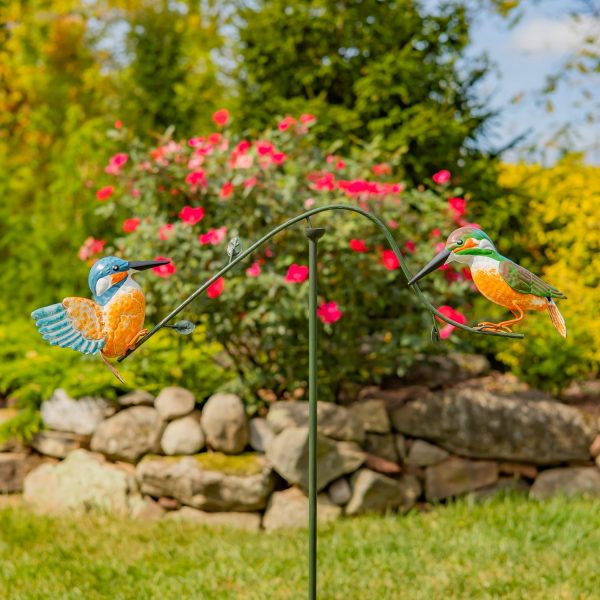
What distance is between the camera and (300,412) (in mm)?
4320

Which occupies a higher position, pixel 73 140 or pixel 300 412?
pixel 73 140

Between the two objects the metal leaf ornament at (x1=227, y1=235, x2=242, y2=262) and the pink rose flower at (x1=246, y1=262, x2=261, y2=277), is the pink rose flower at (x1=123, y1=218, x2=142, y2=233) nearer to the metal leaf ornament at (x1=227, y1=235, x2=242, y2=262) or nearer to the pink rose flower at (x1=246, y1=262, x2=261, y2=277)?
the pink rose flower at (x1=246, y1=262, x2=261, y2=277)

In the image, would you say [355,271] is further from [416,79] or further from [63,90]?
[63,90]

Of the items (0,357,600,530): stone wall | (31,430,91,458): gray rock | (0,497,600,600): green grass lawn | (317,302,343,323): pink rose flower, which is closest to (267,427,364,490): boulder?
(0,357,600,530): stone wall

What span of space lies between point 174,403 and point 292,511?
2.86 feet

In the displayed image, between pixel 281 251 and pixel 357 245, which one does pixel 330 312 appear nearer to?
pixel 357 245

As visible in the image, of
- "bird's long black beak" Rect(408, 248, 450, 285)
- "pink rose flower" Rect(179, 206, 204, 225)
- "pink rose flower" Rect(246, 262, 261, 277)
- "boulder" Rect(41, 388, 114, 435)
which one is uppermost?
"bird's long black beak" Rect(408, 248, 450, 285)

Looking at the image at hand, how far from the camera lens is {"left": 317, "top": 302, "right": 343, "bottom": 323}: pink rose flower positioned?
4.15m

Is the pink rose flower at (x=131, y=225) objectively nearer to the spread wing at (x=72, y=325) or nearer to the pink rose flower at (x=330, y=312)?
the pink rose flower at (x=330, y=312)

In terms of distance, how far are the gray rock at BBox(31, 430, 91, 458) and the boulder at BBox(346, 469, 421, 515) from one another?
158 cm

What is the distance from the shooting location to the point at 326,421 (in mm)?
4277

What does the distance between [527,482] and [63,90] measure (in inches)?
318

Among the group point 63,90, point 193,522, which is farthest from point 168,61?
point 193,522

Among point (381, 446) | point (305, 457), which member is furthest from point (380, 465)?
point (305, 457)
